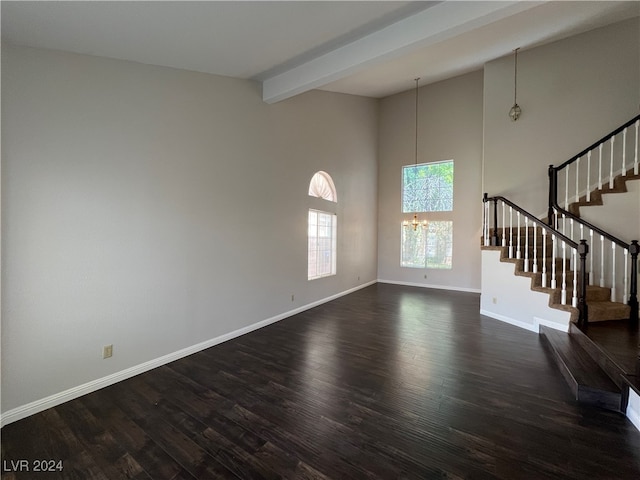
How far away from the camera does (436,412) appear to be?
2.31 m

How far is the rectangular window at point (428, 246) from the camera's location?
295 inches

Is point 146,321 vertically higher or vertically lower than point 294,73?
lower

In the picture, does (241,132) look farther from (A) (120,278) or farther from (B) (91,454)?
(B) (91,454)

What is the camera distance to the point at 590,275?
4.40 meters

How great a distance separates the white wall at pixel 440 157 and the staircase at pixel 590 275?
153cm

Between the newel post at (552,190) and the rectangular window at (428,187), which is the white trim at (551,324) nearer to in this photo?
the newel post at (552,190)

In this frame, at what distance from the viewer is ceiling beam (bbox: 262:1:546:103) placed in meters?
2.49

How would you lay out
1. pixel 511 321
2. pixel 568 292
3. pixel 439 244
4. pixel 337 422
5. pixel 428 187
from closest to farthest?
pixel 337 422
pixel 568 292
pixel 511 321
pixel 439 244
pixel 428 187

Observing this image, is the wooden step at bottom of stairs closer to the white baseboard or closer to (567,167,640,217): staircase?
the white baseboard

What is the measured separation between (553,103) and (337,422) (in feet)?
21.7

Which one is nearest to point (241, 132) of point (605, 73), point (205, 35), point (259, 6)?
point (205, 35)

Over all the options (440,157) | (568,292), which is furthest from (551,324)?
(440,157)

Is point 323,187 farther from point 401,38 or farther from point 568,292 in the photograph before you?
point 568,292

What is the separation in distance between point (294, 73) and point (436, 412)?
4.13 m
